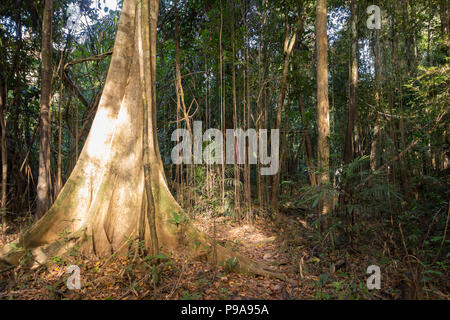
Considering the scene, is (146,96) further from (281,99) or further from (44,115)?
(281,99)

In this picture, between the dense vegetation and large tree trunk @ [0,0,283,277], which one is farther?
the dense vegetation

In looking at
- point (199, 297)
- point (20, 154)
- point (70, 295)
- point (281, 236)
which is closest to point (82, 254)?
point (70, 295)

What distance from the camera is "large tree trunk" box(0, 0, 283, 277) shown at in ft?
9.29

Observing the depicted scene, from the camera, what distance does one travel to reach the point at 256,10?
6.35m

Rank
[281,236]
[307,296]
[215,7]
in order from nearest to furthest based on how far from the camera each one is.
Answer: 1. [307,296]
2. [281,236]
3. [215,7]

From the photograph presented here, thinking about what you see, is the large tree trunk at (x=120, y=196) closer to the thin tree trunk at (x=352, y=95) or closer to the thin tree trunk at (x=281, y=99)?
the thin tree trunk at (x=281, y=99)

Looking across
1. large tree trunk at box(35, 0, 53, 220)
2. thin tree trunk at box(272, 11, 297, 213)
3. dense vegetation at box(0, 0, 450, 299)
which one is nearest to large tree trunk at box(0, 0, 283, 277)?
dense vegetation at box(0, 0, 450, 299)

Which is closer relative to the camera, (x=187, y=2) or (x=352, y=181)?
(x=352, y=181)

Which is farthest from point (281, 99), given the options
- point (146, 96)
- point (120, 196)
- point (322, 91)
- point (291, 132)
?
point (120, 196)

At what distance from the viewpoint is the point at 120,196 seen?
3.06 meters

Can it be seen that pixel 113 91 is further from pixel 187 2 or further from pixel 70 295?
pixel 187 2

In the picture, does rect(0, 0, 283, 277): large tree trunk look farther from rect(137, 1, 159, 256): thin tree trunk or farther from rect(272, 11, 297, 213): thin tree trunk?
rect(272, 11, 297, 213): thin tree trunk

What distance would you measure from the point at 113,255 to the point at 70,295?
51 cm

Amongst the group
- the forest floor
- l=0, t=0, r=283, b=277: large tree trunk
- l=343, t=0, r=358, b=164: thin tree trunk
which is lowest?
the forest floor
